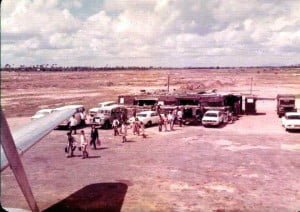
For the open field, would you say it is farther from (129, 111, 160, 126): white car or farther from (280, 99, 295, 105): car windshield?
(280, 99, 295, 105): car windshield

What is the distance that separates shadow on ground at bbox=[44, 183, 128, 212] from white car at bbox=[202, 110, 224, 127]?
60.2ft

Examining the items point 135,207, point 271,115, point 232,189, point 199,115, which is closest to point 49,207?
point 135,207

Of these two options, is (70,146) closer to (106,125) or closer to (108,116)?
(106,125)

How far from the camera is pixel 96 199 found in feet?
46.4

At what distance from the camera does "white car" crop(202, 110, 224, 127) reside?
33188 millimetres

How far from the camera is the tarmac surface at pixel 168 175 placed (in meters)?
13.8

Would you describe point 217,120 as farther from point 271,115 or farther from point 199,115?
point 271,115

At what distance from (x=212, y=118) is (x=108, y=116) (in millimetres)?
9068

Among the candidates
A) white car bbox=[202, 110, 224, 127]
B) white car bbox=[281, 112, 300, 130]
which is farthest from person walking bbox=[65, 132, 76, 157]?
white car bbox=[281, 112, 300, 130]

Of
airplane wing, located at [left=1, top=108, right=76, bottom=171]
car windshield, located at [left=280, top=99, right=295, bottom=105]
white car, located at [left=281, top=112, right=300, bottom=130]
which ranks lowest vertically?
white car, located at [left=281, top=112, right=300, bottom=130]

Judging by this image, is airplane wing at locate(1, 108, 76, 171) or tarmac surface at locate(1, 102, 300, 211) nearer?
airplane wing at locate(1, 108, 76, 171)

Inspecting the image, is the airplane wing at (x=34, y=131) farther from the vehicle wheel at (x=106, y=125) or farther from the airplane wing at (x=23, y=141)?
the vehicle wheel at (x=106, y=125)

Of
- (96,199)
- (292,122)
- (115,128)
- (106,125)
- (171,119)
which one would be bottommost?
(106,125)

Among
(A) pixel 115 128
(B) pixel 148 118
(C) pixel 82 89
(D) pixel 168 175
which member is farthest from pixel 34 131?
(C) pixel 82 89
